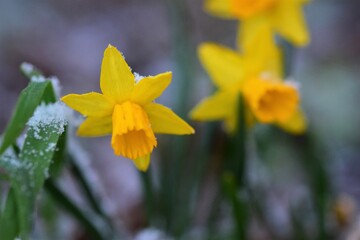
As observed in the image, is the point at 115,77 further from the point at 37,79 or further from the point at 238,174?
the point at 238,174

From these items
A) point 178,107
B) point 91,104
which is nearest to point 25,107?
point 91,104

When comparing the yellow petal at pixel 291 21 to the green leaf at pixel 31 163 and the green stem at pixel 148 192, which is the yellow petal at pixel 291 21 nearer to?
the green stem at pixel 148 192

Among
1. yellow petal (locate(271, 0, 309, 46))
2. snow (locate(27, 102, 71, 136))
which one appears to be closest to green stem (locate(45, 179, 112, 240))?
snow (locate(27, 102, 71, 136))

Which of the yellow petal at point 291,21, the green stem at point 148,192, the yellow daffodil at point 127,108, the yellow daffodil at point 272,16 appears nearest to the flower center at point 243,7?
the yellow daffodil at point 272,16

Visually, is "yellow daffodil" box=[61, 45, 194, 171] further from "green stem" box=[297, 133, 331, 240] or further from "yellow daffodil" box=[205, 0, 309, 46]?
"green stem" box=[297, 133, 331, 240]

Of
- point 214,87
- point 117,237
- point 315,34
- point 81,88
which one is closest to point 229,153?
point 214,87

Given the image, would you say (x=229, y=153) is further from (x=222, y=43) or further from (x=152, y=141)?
(x=222, y=43)
